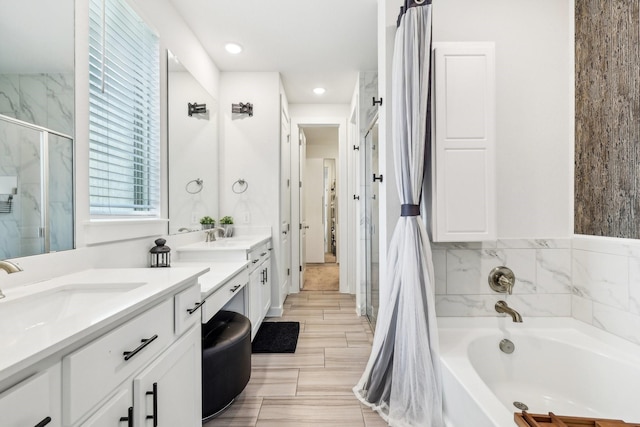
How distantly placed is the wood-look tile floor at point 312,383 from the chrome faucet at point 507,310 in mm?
911

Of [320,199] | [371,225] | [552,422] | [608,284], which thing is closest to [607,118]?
[608,284]

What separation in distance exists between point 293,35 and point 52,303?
248 centimetres

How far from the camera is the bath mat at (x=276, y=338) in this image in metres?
2.31

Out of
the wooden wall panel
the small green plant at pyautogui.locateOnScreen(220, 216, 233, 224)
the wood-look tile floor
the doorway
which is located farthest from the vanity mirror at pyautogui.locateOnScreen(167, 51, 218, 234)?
the doorway

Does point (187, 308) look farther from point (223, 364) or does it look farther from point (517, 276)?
point (517, 276)

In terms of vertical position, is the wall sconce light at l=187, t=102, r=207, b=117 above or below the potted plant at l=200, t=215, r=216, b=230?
above

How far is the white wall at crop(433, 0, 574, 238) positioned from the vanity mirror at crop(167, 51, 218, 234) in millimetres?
1840

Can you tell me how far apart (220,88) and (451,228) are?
273 centimetres

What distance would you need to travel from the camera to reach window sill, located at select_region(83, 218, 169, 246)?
51.4 inches

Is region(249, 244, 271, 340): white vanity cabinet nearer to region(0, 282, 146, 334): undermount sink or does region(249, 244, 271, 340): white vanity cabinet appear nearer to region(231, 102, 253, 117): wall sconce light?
region(0, 282, 146, 334): undermount sink

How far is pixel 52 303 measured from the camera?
3.06 ft

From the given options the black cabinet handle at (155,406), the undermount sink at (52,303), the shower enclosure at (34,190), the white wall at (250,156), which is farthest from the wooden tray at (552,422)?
the white wall at (250,156)

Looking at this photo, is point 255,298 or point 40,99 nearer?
point 40,99

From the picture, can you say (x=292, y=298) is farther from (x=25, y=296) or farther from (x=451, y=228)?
(x=25, y=296)
